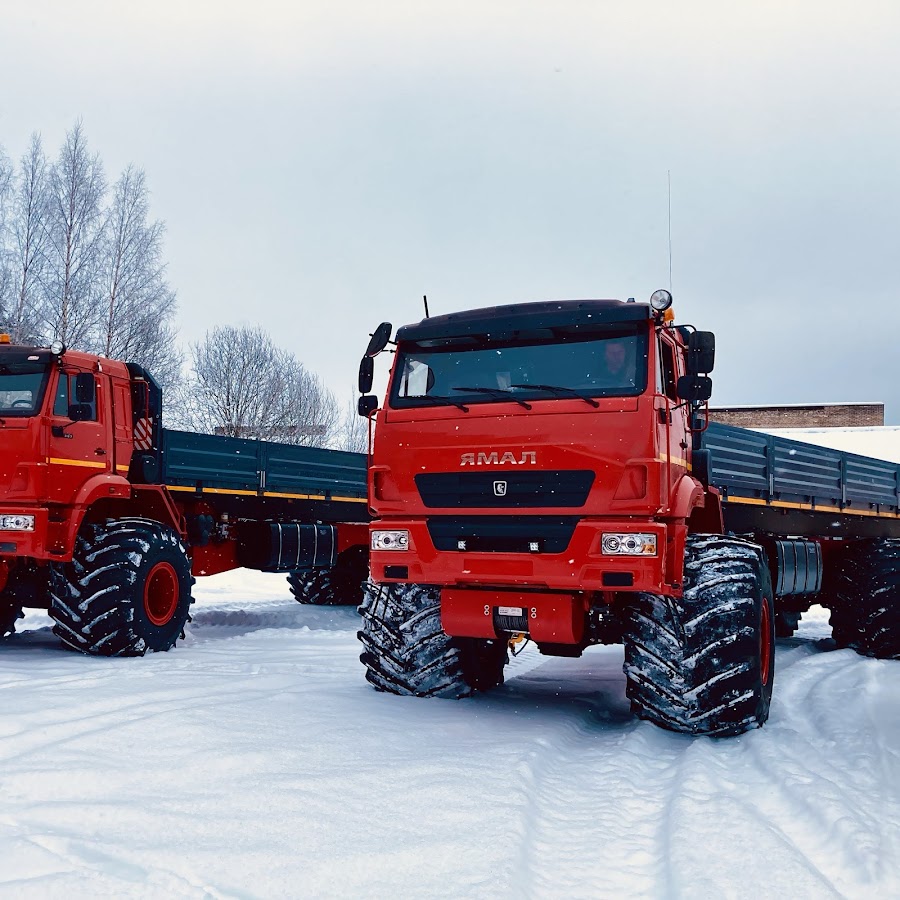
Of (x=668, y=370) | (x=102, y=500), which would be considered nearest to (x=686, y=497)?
(x=668, y=370)

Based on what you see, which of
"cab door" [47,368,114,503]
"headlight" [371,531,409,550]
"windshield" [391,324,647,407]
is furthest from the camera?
"cab door" [47,368,114,503]

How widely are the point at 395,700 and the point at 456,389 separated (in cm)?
218

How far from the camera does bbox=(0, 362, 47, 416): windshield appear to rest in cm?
855

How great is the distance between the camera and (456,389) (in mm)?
6406

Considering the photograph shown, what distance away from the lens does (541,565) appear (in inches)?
229

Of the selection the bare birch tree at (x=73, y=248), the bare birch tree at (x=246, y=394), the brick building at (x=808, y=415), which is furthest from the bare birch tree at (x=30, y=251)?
the brick building at (x=808, y=415)

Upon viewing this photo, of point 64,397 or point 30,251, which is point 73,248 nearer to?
point 30,251

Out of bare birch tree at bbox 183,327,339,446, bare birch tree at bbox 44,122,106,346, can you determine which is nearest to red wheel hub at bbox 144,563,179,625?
bare birch tree at bbox 44,122,106,346

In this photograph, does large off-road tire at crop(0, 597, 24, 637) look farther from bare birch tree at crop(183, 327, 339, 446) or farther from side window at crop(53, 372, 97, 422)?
bare birch tree at crop(183, 327, 339, 446)

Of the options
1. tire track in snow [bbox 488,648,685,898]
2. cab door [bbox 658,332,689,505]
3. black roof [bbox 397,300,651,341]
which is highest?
black roof [bbox 397,300,651,341]

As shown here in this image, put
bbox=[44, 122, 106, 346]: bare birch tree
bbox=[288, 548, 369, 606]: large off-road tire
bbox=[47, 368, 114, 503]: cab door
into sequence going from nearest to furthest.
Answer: bbox=[47, 368, 114, 503]: cab door → bbox=[288, 548, 369, 606]: large off-road tire → bbox=[44, 122, 106, 346]: bare birch tree

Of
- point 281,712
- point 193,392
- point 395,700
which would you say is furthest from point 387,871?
point 193,392

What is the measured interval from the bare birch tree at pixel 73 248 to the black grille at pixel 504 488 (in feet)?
63.6

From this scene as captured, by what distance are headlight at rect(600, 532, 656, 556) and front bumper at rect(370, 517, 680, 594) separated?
0.08ft
